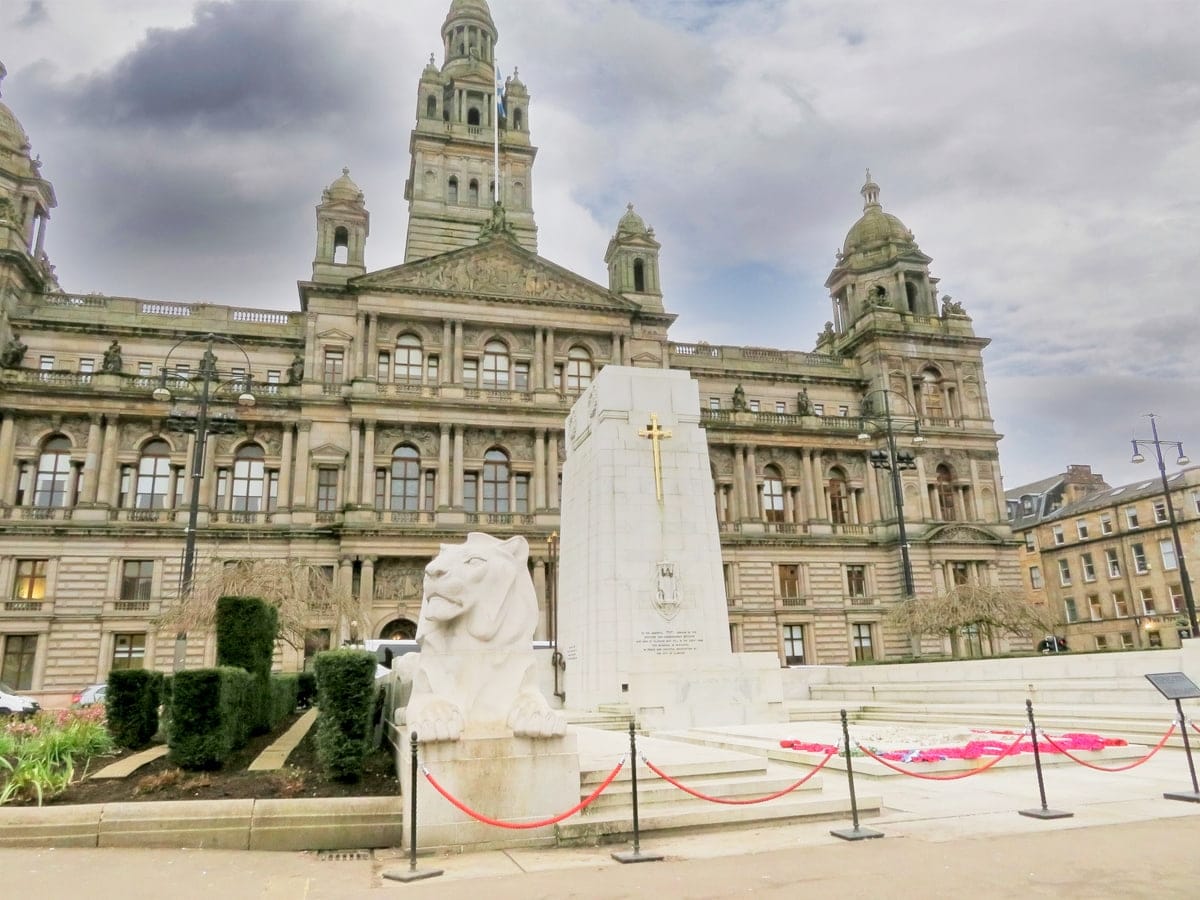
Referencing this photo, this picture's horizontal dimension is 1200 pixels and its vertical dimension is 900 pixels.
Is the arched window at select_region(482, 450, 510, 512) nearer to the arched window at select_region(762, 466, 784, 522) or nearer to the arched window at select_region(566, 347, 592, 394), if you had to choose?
the arched window at select_region(566, 347, 592, 394)

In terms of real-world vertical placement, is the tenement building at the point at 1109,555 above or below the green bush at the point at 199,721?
above

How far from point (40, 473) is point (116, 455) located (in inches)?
129

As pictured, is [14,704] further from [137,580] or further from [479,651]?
[479,651]

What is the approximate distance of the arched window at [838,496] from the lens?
48.1 m

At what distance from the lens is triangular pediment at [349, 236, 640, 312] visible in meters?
42.4

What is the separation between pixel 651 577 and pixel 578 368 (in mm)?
26933

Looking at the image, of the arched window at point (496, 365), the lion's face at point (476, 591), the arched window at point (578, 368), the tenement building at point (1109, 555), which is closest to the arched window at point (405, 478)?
the arched window at point (496, 365)

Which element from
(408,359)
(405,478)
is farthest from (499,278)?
(405,478)

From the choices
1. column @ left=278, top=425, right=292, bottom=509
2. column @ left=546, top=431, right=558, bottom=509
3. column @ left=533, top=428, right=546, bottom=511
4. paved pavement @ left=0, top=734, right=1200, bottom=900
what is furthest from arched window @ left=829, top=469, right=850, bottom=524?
paved pavement @ left=0, top=734, right=1200, bottom=900

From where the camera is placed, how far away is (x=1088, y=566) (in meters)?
58.7

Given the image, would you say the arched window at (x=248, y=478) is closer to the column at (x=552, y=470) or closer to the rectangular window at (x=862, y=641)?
the column at (x=552, y=470)

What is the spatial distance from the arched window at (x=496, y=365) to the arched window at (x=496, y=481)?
3709mm

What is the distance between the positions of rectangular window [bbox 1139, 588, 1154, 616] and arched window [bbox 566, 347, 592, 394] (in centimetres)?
3886

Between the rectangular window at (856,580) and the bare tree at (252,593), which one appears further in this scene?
the rectangular window at (856,580)
